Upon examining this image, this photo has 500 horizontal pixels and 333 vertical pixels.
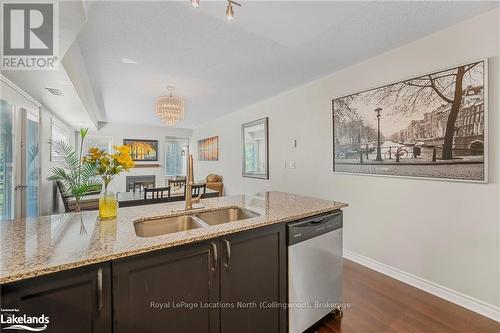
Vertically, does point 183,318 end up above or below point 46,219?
below

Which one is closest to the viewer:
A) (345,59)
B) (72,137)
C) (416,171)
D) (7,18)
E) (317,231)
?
(7,18)

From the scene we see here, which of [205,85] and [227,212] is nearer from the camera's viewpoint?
[227,212]

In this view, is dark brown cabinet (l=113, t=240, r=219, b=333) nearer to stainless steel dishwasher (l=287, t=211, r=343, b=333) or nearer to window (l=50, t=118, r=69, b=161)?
stainless steel dishwasher (l=287, t=211, r=343, b=333)

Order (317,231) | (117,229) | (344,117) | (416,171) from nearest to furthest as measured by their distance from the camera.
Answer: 1. (117,229)
2. (317,231)
3. (416,171)
4. (344,117)

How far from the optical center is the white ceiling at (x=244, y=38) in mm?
1767

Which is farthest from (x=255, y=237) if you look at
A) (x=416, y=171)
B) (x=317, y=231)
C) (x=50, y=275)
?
(x=416, y=171)

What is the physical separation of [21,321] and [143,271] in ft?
1.34

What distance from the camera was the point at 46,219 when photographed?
1452 mm

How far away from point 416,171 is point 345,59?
148 cm


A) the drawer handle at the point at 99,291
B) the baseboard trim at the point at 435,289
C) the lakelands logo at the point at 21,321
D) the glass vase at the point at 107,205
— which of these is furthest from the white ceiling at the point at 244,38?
the baseboard trim at the point at 435,289

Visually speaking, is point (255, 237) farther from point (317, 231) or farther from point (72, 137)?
point (72, 137)

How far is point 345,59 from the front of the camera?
267 cm

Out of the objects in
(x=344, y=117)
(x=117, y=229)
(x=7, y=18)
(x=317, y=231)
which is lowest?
(x=317, y=231)

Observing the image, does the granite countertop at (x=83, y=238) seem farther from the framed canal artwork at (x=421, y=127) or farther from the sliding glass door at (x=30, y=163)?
the sliding glass door at (x=30, y=163)
